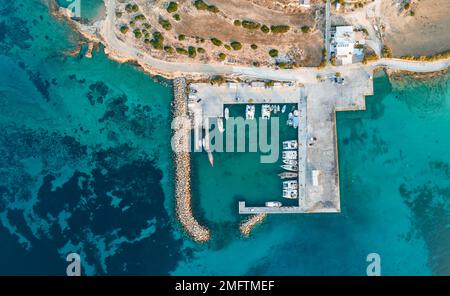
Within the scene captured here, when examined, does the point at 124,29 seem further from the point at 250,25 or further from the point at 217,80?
the point at 250,25

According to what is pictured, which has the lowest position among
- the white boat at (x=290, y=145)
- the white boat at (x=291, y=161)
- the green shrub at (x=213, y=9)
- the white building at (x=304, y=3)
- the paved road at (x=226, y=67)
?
the white boat at (x=291, y=161)

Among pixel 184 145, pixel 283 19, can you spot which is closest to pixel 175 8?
pixel 283 19

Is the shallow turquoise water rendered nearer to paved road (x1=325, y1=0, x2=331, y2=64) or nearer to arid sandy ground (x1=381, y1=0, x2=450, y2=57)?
arid sandy ground (x1=381, y1=0, x2=450, y2=57)

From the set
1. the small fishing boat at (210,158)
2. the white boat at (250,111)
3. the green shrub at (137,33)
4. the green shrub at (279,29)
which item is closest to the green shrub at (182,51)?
the green shrub at (137,33)

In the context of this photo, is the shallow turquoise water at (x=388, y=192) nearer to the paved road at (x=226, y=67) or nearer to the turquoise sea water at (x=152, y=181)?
the turquoise sea water at (x=152, y=181)

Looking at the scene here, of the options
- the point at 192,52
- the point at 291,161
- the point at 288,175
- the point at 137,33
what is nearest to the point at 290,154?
the point at 291,161
